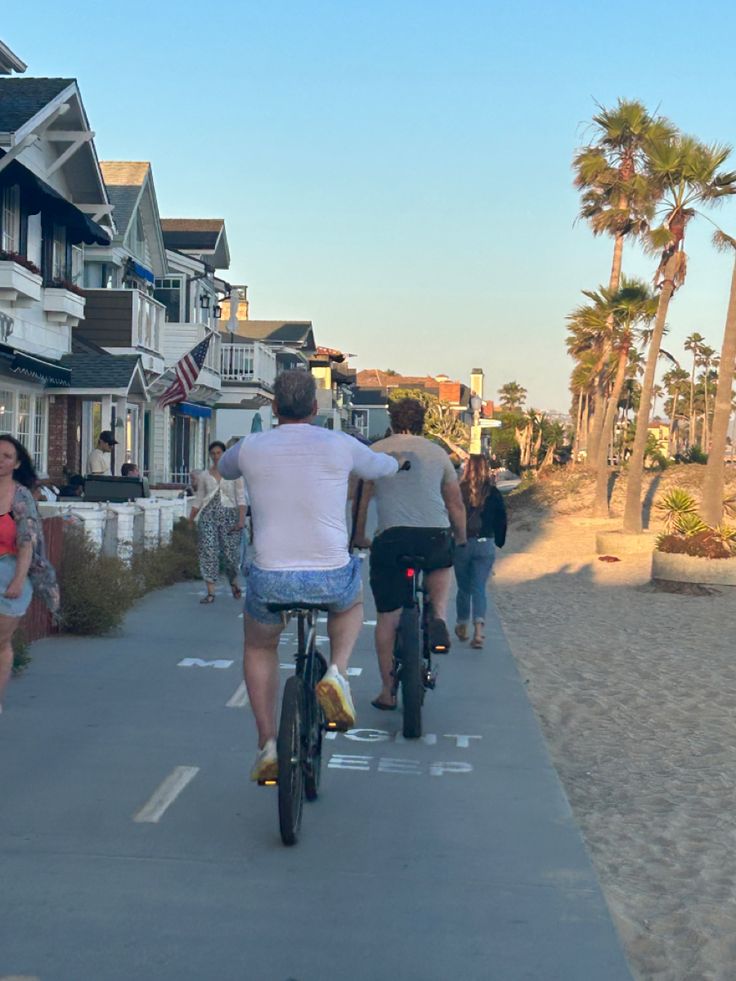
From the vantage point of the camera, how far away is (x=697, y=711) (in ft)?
32.8

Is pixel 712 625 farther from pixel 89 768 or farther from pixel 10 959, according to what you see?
pixel 10 959

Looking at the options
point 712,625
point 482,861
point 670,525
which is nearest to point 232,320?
point 670,525

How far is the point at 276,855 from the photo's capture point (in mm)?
5453

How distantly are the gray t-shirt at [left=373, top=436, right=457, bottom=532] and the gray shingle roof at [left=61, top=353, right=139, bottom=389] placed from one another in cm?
1552

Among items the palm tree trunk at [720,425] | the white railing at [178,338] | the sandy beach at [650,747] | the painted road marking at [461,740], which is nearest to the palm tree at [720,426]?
the palm tree trunk at [720,425]

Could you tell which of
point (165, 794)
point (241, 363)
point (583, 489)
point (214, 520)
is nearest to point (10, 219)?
point (214, 520)

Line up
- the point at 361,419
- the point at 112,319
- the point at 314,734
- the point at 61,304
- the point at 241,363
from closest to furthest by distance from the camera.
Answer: the point at 314,734 < the point at 61,304 < the point at 112,319 < the point at 241,363 < the point at 361,419

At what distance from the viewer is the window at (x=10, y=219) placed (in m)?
19.4

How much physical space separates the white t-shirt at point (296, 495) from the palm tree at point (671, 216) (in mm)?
23969

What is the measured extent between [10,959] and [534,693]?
6.61 metres

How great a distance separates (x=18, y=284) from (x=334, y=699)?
46.8ft

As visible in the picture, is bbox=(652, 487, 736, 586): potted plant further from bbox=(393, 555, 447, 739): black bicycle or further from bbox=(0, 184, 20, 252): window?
bbox=(393, 555, 447, 739): black bicycle

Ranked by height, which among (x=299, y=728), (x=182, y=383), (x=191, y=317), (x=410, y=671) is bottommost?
(x=410, y=671)

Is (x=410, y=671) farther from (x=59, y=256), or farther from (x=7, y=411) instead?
(x=59, y=256)
